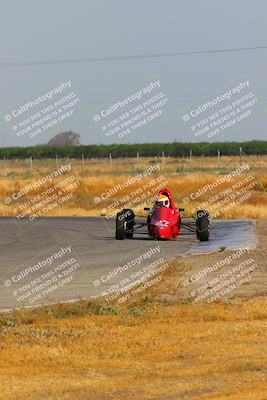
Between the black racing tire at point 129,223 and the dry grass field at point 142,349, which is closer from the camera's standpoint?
the dry grass field at point 142,349

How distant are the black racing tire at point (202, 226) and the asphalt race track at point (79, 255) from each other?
283 millimetres

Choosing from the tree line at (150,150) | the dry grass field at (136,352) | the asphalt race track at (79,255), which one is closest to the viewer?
the dry grass field at (136,352)

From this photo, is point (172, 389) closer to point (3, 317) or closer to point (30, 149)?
point (3, 317)

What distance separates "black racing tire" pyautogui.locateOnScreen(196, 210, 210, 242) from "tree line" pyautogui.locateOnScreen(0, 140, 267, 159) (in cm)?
8844

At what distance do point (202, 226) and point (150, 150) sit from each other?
311 feet

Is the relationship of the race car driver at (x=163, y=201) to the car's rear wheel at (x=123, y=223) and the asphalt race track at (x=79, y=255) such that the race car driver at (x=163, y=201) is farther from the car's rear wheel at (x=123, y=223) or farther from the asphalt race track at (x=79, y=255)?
the car's rear wheel at (x=123, y=223)

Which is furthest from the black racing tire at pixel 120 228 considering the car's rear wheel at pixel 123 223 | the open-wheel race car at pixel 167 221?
the open-wheel race car at pixel 167 221

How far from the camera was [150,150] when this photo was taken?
124 metres

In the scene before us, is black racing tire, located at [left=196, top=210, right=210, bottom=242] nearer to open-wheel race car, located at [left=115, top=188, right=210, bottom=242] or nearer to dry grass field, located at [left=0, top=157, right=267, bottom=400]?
open-wheel race car, located at [left=115, top=188, right=210, bottom=242]

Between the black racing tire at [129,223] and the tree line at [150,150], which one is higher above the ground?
the black racing tire at [129,223]

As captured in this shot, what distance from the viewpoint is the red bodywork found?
2992 cm

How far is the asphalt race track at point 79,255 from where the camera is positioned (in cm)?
1984

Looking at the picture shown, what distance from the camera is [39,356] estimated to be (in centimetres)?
1242

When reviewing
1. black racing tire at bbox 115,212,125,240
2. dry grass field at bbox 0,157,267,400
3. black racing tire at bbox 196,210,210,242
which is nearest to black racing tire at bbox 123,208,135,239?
black racing tire at bbox 115,212,125,240
